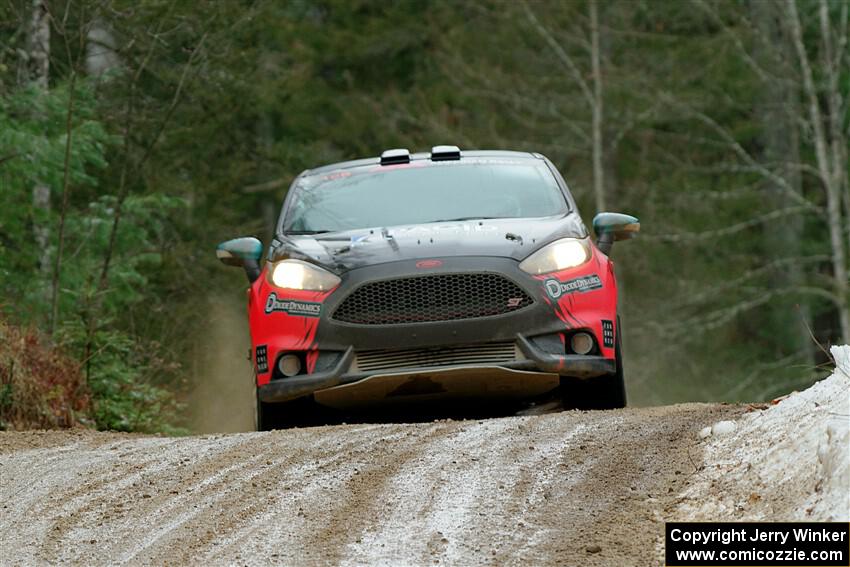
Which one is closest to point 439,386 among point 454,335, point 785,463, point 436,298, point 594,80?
Answer: point 454,335

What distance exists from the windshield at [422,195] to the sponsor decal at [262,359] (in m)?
1.06

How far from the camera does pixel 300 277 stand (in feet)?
30.5

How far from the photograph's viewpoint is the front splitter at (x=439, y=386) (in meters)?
8.94

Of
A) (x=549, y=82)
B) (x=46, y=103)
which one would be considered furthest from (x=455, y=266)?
(x=549, y=82)

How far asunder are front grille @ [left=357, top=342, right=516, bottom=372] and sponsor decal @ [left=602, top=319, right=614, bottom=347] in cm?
62

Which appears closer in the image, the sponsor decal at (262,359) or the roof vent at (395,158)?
the sponsor decal at (262,359)

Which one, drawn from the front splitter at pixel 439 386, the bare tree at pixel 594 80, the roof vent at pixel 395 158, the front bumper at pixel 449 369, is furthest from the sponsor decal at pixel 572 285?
the bare tree at pixel 594 80

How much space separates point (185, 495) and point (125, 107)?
460 inches

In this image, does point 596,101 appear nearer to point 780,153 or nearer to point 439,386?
point 780,153

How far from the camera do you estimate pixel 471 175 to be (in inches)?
421

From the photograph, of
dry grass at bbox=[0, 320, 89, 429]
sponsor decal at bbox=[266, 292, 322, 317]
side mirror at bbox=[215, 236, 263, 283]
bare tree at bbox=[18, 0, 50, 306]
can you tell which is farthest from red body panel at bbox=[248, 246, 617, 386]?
bare tree at bbox=[18, 0, 50, 306]

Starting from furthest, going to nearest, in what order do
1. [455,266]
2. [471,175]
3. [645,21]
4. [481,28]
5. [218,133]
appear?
[481,28], [645,21], [218,133], [471,175], [455,266]

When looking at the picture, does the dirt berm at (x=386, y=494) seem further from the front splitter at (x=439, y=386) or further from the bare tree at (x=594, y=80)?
the bare tree at (x=594, y=80)

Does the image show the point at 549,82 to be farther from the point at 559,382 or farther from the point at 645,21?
the point at 559,382
